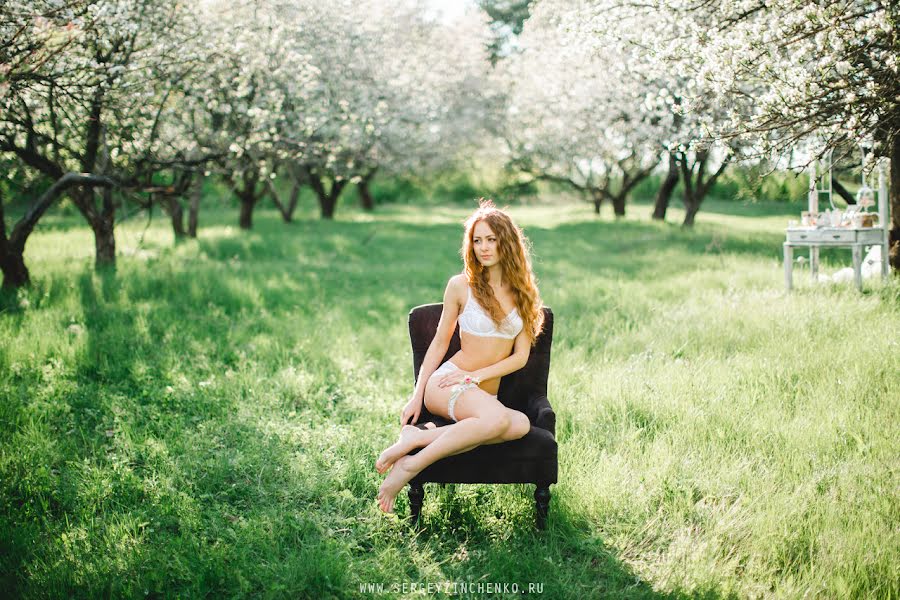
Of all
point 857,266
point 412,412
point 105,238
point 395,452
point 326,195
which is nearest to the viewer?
point 395,452

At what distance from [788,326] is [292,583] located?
5.40m

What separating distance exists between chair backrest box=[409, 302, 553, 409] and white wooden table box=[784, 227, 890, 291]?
5406mm

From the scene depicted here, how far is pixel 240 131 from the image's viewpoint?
38.7ft

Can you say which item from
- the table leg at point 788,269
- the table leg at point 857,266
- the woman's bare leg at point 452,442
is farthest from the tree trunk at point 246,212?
the woman's bare leg at point 452,442

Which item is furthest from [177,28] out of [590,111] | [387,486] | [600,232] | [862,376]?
[600,232]

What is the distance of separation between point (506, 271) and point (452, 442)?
1.10 meters

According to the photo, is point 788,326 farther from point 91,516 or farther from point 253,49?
point 253,49

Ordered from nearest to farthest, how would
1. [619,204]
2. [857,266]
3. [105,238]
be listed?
1. [857,266]
2. [105,238]
3. [619,204]

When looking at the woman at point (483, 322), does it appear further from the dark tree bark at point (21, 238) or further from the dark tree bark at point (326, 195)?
the dark tree bark at point (326, 195)

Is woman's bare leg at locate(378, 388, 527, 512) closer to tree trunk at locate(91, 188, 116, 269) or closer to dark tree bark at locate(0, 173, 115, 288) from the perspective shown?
dark tree bark at locate(0, 173, 115, 288)

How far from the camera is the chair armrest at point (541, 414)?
352 centimetres

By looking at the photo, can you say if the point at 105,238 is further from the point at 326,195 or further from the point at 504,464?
the point at 326,195

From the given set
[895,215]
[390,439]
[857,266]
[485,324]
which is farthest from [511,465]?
[895,215]

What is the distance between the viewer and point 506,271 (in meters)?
3.77
